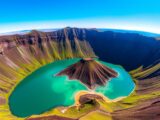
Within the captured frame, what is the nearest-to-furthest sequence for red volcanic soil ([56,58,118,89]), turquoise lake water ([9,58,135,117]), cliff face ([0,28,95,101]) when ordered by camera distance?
1. turquoise lake water ([9,58,135,117])
2. red volcanic soil ([56,58,118,89])
3. cliff face ([0,28,95,101])

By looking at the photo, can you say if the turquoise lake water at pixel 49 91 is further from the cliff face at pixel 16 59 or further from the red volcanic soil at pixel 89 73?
the cliff face at pixel 16 59

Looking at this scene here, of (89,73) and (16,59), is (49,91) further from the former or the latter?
(16,59)

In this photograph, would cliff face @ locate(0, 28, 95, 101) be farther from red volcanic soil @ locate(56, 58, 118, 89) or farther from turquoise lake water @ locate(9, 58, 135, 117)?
red volcanic soil @ locate(56, 58, 118, 89)

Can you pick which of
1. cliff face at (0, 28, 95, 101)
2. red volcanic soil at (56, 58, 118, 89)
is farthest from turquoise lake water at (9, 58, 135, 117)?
cliff face at (0, 28, 95, 101)

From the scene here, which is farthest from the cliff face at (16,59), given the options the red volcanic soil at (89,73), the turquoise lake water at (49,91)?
the red volcanic soil at (89,73)

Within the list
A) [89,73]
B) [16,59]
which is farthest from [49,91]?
[16,59]
